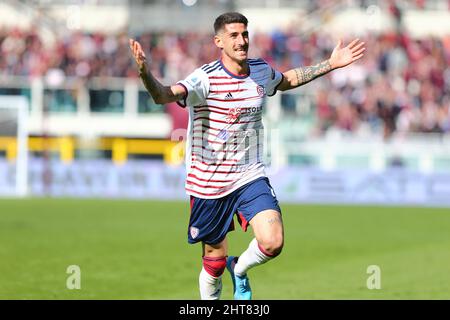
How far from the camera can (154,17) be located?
33625 millimetres

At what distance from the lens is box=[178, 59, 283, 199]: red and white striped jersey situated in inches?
350

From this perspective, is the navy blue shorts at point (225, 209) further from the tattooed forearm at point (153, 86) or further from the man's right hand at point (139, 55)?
the man's right hand at point (139, 55)

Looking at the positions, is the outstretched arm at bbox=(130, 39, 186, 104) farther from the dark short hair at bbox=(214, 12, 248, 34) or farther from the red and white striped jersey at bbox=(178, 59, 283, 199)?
the dark short hair at bbox=(214, 12, 248, 34)

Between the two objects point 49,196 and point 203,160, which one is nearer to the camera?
point 203,160

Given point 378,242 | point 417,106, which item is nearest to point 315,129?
point 417,106

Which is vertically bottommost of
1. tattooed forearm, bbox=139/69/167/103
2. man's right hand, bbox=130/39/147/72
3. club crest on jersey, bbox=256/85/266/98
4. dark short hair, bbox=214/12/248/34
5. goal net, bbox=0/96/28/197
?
tattooed forearm, bbox=139/69/167/103

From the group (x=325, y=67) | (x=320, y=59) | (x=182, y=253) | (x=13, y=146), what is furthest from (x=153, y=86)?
(x=320, y=59)

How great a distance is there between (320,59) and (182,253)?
1596 centimetres

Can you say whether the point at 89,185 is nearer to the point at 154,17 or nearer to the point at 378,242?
the point at 154,17

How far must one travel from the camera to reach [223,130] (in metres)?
8.94

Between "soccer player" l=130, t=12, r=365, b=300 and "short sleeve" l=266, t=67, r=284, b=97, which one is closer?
"soccer player" l=130, t=12, r=365, b=300

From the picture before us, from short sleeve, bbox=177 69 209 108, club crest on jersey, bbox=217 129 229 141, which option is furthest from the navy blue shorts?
short sleeve, bbox=177 69 209 108
